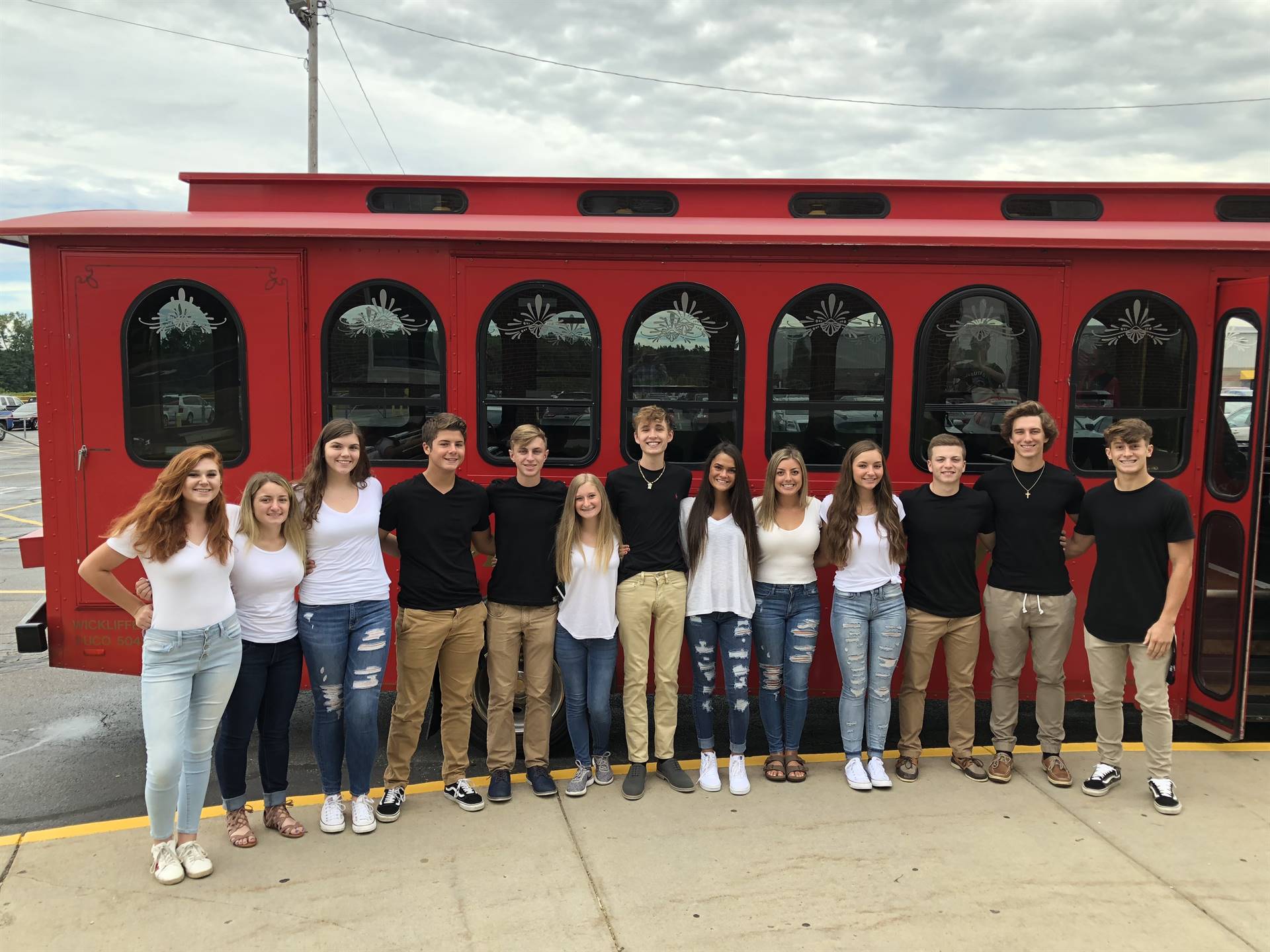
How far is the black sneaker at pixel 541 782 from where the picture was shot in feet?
13.3

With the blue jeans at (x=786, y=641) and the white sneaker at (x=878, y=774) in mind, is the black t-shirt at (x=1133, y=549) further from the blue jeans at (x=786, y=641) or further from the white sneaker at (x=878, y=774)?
the blue jeans at (x=786, y=641)

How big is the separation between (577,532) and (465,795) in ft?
4.26


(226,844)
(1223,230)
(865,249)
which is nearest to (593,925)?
(226,844)

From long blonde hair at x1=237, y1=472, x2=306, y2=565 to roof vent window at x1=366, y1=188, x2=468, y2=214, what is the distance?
1.96 meters

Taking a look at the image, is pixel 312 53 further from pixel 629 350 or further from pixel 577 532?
pixel 577 532

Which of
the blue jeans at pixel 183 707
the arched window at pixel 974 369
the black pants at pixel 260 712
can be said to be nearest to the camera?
the blue jeans at pixel 183 707

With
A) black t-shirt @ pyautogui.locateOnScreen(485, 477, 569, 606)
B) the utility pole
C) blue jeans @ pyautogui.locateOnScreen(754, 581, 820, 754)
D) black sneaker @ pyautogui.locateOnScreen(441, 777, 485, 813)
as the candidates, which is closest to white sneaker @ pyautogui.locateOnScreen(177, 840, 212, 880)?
black sneaker @ pyautogui.locateOnScreen(441, 777, 485, 813)

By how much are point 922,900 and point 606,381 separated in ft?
8.67

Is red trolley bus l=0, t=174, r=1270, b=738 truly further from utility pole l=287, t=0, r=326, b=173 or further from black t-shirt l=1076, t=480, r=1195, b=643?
utility pole l=287, t=0, r=326, b=173

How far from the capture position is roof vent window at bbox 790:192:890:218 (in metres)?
4.77

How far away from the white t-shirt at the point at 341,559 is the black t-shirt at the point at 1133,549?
126 inches

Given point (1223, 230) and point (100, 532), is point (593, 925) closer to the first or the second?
point (100, 532)

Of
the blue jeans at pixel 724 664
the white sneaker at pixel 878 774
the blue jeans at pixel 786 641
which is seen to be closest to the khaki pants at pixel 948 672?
the white sneaker at pixel 878 774

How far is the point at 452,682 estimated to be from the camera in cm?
390
